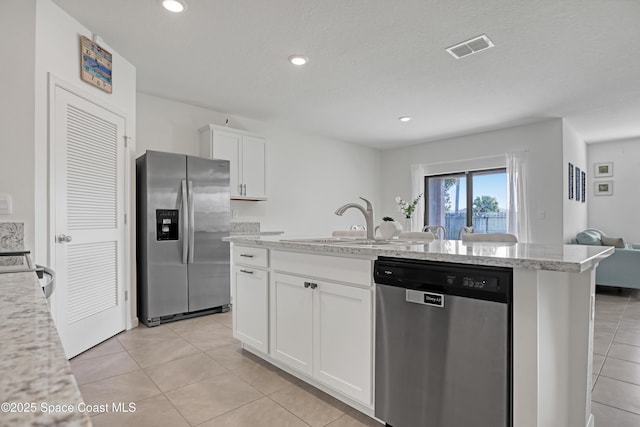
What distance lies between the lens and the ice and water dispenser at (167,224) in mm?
3447

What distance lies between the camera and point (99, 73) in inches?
112

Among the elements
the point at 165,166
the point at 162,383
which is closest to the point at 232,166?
the point at 165,166

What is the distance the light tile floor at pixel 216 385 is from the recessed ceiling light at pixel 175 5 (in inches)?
97.6

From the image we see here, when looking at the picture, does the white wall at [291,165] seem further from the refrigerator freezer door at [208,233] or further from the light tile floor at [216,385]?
the light tile floor at [216,385]

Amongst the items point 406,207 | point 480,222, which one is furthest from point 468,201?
point 406,207

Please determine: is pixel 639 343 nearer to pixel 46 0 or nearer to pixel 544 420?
pixel 544 420

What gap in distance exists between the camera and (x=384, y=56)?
3.07 metres

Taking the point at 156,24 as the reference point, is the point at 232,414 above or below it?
below

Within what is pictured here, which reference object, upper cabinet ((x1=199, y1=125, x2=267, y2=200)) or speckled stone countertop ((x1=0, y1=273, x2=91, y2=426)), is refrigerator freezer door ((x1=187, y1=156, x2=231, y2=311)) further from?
speckled stone countertop ((x1=0, y1=273, x2=91, y2=426))

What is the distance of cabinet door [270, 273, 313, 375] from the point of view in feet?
6.71

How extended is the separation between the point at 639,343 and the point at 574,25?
2632 mm

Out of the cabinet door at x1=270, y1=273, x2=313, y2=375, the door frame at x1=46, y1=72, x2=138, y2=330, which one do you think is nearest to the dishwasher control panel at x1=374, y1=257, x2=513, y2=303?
the cabinet door at x1=270, y1=273, x2=313, y2=375

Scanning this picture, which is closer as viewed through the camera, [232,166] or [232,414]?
[232,414]

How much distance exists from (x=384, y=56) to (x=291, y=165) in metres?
2.74
